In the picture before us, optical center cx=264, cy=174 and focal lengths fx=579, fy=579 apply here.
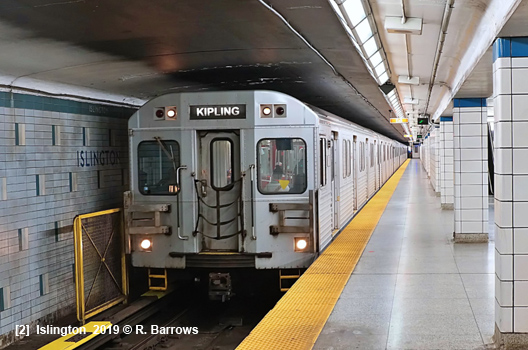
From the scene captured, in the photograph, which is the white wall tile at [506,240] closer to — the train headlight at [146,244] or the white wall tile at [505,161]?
the white wall tile at [505,161]

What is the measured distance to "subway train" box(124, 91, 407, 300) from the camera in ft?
23.5

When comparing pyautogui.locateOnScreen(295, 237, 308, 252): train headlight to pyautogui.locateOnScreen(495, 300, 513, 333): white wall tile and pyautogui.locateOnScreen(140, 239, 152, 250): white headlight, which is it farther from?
pyautogui.locateOnScreen(495, 300, 513, 333): white wall tile

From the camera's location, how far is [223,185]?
734cm

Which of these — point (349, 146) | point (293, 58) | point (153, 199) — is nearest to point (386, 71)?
point (349, 146)

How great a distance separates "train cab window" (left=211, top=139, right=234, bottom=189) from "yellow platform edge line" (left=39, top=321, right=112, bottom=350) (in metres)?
2.16

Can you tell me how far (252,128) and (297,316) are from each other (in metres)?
2.57

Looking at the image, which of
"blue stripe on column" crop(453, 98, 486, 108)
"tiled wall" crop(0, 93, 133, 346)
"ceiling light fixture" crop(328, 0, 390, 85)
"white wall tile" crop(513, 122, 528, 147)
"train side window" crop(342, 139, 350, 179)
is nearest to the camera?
"white wall tile" crop(513, 122, 528, 147)

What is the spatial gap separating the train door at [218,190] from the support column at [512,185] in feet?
11.5

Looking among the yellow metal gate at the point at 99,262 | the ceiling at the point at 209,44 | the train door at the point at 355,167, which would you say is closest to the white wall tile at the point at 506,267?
the ceiling at the point at 209,44

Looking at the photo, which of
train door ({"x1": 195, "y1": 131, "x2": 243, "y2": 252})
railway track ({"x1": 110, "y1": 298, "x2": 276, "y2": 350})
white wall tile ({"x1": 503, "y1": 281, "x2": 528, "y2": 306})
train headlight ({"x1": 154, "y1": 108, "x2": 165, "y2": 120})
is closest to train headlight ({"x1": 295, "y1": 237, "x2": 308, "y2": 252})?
train door ({"x1": 195, "y1": 131, "x2": 243, "y2": 252})

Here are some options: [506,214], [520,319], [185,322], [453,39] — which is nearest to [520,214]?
[506,214]

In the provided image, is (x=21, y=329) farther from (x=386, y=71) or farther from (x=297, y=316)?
Answer: (x=386, y=71)

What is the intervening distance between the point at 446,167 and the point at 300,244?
9067 mm

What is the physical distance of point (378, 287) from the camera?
6.73 meters
